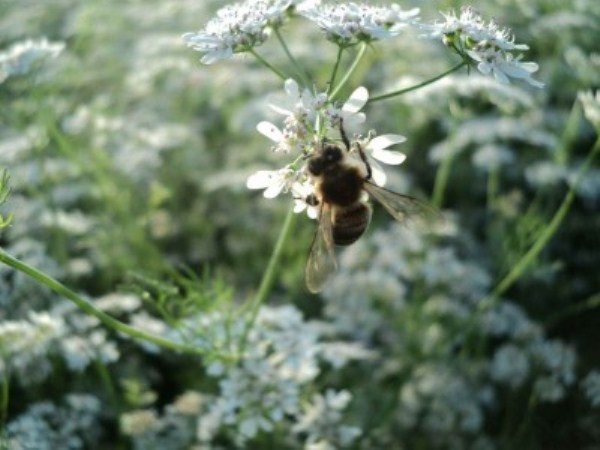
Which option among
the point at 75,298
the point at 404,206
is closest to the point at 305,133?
the point at 404,206

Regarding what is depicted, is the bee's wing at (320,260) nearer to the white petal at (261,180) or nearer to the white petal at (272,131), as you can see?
the white petal at (261,180)

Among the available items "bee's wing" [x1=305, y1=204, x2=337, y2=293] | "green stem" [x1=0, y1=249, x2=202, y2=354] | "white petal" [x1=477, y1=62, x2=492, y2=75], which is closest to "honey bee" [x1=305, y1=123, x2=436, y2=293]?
"bee's wing" [x1=305, y1=204, x2=337, y2=293]

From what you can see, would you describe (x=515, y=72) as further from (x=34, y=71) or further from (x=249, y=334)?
(x=34, y=71)

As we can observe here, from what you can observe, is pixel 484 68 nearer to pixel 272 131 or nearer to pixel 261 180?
pixel 272 131

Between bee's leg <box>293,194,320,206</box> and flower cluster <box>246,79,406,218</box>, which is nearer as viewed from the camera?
flower cluster <box>246,79,406,218</box>

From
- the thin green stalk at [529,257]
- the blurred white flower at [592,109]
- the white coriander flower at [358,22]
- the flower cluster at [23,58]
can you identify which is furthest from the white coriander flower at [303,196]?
the flower cluster at [23,58]

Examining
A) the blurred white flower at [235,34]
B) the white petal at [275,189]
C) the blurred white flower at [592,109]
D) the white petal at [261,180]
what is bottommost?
the blurred white flower at [592,109]

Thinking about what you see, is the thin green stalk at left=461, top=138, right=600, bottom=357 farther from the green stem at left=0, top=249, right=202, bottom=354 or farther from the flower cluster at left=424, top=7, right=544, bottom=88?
the green stem at left=0, top=249, right=202, bottom=354
